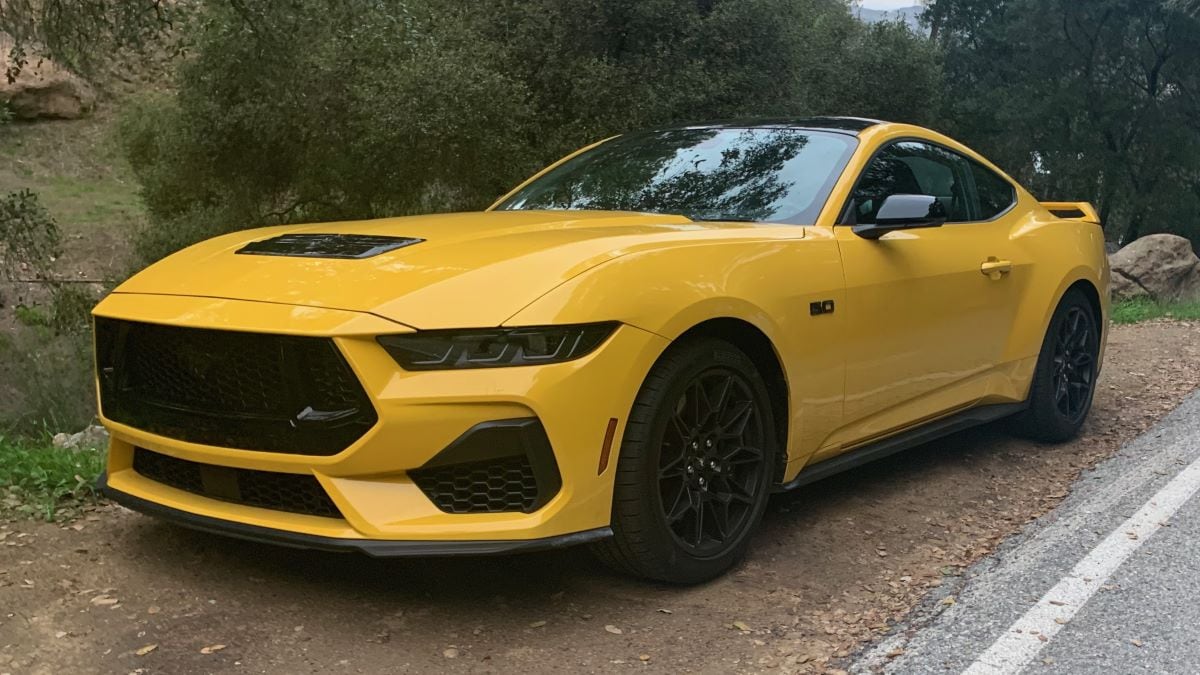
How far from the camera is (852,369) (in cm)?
389

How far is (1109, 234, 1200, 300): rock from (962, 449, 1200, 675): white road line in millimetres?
11600

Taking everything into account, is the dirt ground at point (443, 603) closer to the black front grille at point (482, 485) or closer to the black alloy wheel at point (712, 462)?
the black alloy wheel at point (712, 462)

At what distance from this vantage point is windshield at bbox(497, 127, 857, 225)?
4.06 meters

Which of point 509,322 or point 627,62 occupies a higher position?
point 627,62

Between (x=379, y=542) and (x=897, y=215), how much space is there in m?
2.34

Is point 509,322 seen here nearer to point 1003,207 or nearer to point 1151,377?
point 1003,207

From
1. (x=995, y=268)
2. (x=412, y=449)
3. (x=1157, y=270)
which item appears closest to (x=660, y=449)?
(x=412, y=449)

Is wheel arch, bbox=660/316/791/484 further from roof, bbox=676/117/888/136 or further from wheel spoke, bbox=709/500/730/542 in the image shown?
roof, bbox=676/117/888/136

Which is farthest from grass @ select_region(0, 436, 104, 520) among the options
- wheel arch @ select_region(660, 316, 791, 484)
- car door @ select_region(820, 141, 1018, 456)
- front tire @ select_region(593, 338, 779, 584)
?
car door @ select_region(820, 141, 1018, 456)

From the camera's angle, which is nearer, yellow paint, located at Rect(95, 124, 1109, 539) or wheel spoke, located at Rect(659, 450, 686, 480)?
yellow paint, located at Rect(95, 124, 1109, 539)

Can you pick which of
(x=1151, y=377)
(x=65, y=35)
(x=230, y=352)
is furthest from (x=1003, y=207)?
(x=65, y=35)

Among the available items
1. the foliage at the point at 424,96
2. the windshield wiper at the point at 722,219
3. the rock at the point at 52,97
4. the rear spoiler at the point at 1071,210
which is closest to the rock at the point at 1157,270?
the foliage at the point at 424,96

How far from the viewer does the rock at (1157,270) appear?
49.0ft

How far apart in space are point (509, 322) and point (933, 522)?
229 cm
